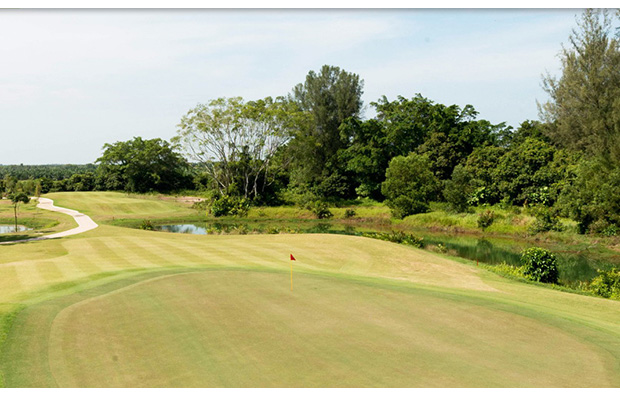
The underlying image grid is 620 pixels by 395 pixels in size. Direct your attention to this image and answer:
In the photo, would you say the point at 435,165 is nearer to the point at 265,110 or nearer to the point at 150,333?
the point at 265,110

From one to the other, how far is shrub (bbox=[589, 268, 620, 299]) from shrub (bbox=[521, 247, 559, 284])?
1.71 meters

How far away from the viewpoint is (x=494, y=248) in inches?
1300

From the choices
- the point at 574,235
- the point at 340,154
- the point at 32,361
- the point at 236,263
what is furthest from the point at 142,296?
the point at 340,154

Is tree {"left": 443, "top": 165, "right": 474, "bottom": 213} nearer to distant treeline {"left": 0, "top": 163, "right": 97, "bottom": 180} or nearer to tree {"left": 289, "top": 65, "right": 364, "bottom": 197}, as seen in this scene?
tree {"left": 289, "top": 65, "right": 364, "bottom": 197}

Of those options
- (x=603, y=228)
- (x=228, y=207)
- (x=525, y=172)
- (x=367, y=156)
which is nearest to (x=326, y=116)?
(x=367, y=156)

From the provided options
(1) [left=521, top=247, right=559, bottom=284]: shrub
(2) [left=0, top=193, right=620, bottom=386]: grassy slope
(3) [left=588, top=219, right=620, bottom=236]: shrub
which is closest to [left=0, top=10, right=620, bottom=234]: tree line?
(3) [left=588, top=219, right=620, bottom=236]: shrub

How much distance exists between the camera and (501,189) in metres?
43.7

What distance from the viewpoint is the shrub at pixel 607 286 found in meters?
17.5

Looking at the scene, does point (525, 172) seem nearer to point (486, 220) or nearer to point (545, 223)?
point (486, 220)

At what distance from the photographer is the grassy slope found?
25.0 feet

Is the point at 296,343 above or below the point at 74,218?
above

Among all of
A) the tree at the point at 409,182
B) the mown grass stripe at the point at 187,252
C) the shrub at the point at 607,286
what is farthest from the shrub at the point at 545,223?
the mown grass stripe at the point at 187,252

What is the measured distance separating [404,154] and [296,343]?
51.4m

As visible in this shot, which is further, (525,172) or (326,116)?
(326,116)
